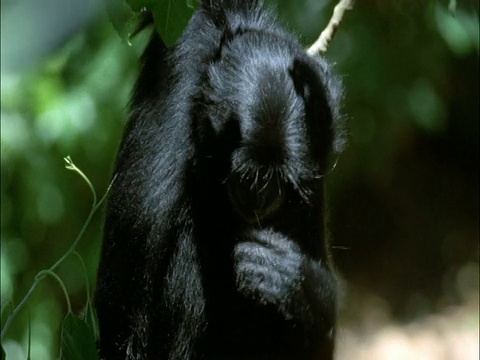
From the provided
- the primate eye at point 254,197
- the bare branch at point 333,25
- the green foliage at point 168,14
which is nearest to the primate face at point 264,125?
the primate eye at point 254,197

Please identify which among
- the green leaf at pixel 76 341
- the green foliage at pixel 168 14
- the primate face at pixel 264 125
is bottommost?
the green leaf at pixel 76 341

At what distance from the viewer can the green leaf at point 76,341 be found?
4.52 feet

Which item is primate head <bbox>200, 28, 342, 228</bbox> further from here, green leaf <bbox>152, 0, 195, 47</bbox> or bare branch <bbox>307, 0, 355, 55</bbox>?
green leaf <bbox>152, 0, 195, 47</bbox>

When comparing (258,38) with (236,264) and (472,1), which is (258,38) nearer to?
(236,264)

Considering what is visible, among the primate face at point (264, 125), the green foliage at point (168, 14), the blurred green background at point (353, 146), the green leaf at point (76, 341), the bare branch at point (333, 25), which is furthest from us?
the blurred green background at point (353, 146)

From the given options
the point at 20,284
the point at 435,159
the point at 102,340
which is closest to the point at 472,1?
the point at 102,340

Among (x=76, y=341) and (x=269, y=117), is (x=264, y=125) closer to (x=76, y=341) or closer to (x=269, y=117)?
(x=269, y=117)

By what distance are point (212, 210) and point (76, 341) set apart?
1.44 feet

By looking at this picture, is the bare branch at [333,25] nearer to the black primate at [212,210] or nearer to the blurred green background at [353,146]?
the black primate at [212,210]

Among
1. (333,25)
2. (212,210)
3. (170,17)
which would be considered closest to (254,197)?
(212,210)

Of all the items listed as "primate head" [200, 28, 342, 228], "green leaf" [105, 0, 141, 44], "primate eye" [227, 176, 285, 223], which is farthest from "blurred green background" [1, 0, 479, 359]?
"primate eye" [227, 176, 285, 223]

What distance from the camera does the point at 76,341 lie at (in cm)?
139

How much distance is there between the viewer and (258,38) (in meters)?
1.73

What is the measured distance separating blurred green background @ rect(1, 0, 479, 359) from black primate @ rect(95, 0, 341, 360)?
21 centimetres
